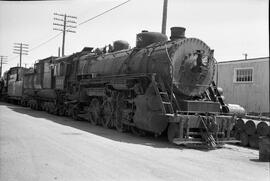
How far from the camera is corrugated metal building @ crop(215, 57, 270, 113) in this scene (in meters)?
21.0

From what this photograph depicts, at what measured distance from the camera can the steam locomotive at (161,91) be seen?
11422 millimetres

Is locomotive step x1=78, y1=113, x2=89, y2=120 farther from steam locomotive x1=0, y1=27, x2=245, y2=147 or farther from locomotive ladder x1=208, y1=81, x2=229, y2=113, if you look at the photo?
locomotive ladder x1=208, y1=81, x2=229, y2=113

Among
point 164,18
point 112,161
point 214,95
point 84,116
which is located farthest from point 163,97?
point 164,18

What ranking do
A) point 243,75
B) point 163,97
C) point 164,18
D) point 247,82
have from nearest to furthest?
point 163,97
point 164,18
point 247,82
point 243,75

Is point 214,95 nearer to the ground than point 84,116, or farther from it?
farther from it

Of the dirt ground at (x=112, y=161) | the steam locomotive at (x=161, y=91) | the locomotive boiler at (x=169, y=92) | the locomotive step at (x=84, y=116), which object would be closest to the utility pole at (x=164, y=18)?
the steam locomotive at (x=161, y=91)

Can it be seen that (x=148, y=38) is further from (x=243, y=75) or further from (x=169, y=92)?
(x=243, y=75)

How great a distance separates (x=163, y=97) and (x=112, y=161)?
15.3 ft

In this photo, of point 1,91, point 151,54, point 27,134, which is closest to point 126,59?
point 151,54

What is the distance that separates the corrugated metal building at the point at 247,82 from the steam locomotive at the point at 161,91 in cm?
823

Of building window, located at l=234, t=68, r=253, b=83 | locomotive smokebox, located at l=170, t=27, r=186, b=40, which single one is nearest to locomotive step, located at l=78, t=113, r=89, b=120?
locomotive smokebox, located at l=170, t=27, r=186, b=40

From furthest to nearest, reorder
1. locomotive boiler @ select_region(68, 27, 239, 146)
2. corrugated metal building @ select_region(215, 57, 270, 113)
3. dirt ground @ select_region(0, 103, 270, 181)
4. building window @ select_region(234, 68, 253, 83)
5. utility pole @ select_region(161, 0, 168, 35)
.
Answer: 1. building window @ select_region(234, 68, 253, 83)
2. corrugated metal building @ select_region(215, 57, 270, 113)
3. utility pole @ select_region(161, 0, 168, 35)
4. locomotive boiler @ select_region(68, 27, 239, 146)
5. dirt ground @ select_region(0, 103, 270, 181)

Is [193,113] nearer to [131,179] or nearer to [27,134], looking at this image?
[27,134]

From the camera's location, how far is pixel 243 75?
2258cm
